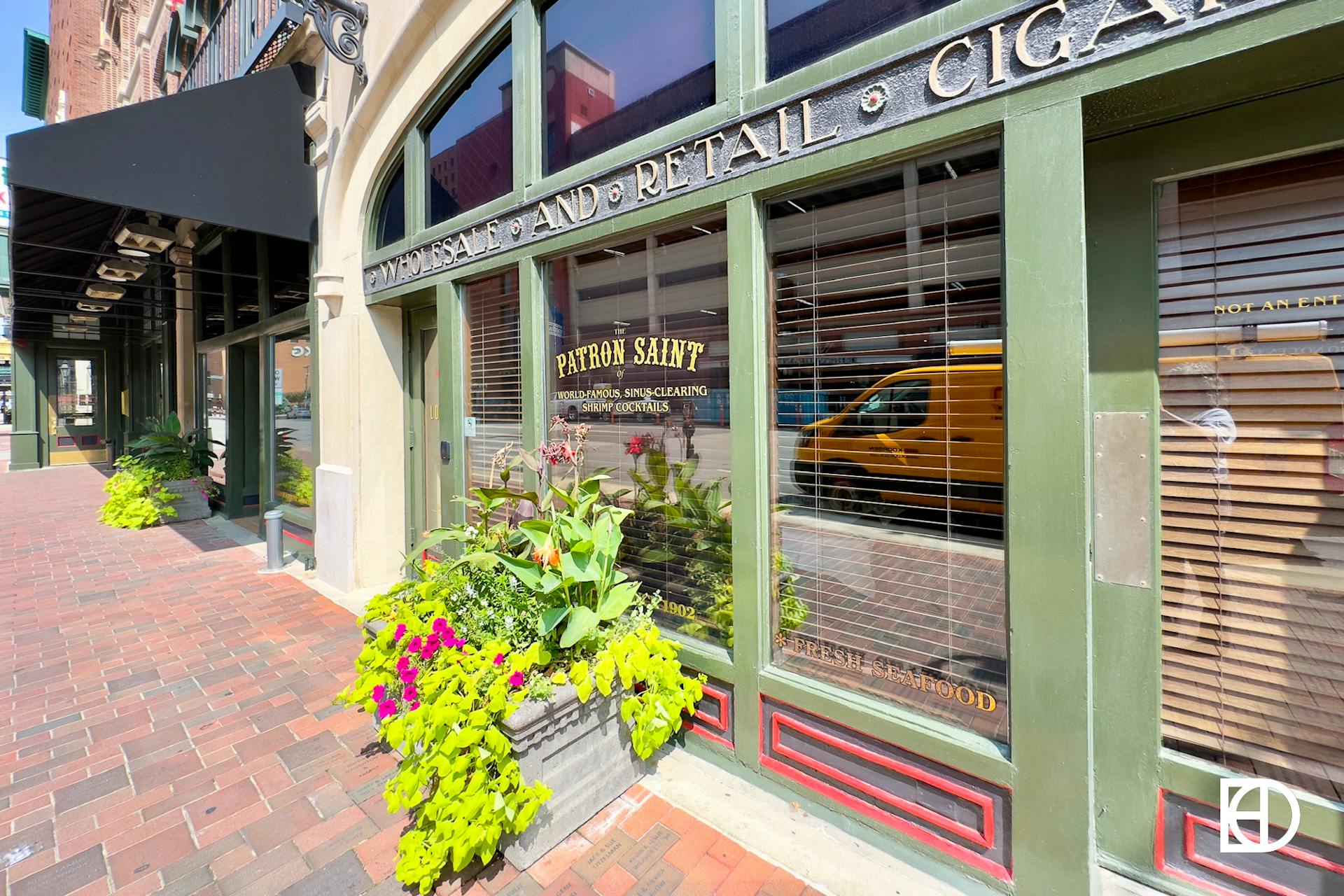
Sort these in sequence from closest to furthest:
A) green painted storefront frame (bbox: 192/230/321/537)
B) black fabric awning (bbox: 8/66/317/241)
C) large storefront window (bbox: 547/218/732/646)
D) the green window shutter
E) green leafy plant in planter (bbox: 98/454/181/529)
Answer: large storefront window (bbox: 547/218/732/646)
black fabric awning (bbox: 8/66/317/241)
green painted storefront frame (bbox: 192/230/321/537)
green leafy plant in planter (bbox: 98/454/181/529)
the green window shutter

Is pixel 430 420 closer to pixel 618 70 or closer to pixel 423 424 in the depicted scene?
pixel 423 424

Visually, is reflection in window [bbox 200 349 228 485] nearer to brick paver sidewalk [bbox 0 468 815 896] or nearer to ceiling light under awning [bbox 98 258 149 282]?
ceiling light under awning [bbox 98 258 149 282]

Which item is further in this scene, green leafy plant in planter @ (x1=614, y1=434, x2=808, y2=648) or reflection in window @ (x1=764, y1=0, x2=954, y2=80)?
green leafy plant in planter @ (x1=614, y1=434, x2=808, y2=648)

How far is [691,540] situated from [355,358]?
3885 millimetres

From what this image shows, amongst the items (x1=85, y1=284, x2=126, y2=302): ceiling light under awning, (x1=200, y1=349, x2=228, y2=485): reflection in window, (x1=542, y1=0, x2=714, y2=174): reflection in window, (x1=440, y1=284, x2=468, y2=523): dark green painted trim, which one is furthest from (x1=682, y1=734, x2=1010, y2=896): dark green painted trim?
(x1=85, y1=284, x2=126, y2=302): ceiling light under awning

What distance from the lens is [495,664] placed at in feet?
7.36

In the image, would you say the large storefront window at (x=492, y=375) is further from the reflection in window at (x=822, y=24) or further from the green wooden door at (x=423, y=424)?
the reflection in window at (x=822, y=24)

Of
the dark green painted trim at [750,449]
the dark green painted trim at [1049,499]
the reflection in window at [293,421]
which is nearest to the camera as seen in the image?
the dark green painted trim at [1049,499]

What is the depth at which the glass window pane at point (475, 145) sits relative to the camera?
3795 mm

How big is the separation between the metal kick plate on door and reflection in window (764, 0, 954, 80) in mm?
1608

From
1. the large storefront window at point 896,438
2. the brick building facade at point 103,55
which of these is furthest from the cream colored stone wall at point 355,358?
the brick building facade at point 103,55

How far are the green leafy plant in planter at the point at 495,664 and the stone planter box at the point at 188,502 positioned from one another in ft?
27.4

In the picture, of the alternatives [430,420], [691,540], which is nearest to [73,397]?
[430,420]

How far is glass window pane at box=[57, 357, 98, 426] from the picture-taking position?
16094mm
